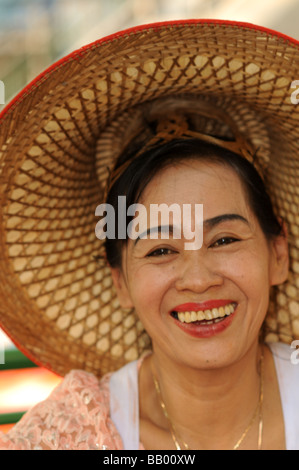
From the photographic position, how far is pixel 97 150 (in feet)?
4.78

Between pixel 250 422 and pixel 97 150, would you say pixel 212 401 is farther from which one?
pixel 97 150

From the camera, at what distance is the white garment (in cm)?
122

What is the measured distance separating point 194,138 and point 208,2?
9.03ft

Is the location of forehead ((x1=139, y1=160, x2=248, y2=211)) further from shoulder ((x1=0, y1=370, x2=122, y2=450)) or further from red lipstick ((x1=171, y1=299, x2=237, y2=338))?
shoulder ((x1=0, y1=370, x2=122, y2=450))

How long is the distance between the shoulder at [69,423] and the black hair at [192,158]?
15.3 inches

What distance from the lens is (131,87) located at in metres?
1.17

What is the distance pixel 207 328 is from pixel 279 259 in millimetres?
293

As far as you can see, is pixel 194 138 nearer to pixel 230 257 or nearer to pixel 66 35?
pixel 230 257

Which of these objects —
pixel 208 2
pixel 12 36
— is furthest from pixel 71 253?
pixel 12 36

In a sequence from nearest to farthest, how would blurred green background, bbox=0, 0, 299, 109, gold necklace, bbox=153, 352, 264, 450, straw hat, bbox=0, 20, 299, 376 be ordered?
straw hat, bbox=0, 20, 299, 376, gold necklace, bbox=153, 352, 264, 450, blurred green background, bbox=0, 0, 299, 109

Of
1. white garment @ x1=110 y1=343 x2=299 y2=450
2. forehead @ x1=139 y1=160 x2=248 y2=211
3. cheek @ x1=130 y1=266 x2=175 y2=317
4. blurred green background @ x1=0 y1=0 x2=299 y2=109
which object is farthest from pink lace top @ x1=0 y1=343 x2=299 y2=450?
blurred green background @ x1=0 y1=0 x2=299 y2=109

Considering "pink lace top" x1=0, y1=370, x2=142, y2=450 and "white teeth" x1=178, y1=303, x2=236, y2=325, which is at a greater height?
"white teeth" x1=178, y1=303, x2=236, y2=325

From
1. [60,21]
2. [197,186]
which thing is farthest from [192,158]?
[60,21]

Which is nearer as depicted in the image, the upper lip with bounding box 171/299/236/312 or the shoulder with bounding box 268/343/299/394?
the upper lip with bounding box 171/299/236/312
